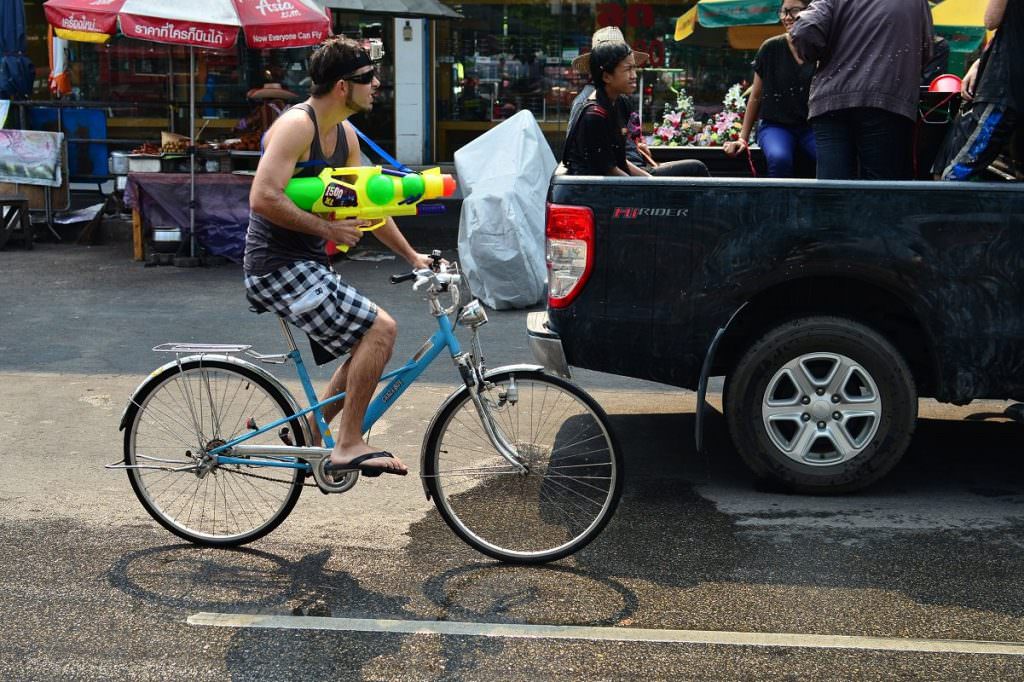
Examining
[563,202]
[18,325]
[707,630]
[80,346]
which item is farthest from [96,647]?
[18,325]

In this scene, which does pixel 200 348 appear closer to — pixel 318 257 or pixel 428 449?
pixel 318 257

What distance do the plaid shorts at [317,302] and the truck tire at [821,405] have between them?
1.72 metres

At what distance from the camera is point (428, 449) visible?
4520 mm

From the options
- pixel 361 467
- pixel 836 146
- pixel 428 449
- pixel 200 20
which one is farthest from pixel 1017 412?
pixel 200 20

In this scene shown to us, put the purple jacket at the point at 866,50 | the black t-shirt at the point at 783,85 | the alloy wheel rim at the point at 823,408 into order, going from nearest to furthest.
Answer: the alloy wheel rim at the point at 823,408, the purple jacket at the point at 866,50, the black t-shirt at the point at 783,85

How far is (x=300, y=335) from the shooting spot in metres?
8.70

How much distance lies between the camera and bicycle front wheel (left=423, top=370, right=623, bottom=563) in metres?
4.41

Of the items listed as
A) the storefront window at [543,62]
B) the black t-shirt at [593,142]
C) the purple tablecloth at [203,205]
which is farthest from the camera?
the storefront window at [543,62]

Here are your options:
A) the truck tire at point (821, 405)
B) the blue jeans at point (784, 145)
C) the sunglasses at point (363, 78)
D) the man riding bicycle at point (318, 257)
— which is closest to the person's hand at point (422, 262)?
the man riding bicycle at point (318, 257)

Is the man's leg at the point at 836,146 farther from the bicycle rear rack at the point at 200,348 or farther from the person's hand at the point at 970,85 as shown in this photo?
the bicycle rear rack at the point at 200,348

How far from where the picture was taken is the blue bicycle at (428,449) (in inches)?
175

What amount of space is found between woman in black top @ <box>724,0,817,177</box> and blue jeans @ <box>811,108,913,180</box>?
120 centimetres

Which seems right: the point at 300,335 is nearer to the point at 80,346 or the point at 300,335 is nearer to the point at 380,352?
the point at 80,346

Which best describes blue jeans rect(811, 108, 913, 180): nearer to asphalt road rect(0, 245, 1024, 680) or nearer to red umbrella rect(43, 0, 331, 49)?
asphalt road rect(0, 245, 1024, 680)
